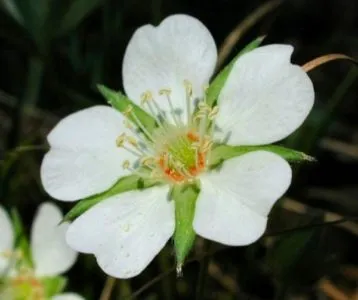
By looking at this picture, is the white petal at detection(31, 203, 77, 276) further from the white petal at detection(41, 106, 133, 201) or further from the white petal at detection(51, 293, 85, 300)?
the white petal at detection(41, 106, 133, 201)

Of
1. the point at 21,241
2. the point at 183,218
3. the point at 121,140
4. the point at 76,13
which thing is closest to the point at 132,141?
the point at 121,140

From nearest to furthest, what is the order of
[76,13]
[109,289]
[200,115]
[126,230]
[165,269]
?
[126,230] → [200,115] → [109,289] → [165,269] → [76,13]

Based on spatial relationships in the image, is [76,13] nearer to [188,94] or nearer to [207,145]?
[188,94]

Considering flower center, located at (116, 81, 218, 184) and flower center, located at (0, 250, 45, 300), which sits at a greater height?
flower center, located at (116, 81, 218, 184)

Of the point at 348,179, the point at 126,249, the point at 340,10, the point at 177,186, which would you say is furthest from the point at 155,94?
the point at 340,10

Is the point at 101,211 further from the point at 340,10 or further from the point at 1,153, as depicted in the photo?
the point at 340,10

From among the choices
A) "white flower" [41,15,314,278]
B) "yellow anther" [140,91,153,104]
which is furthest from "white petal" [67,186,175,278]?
"yellow anther" [140,91,153,104]
